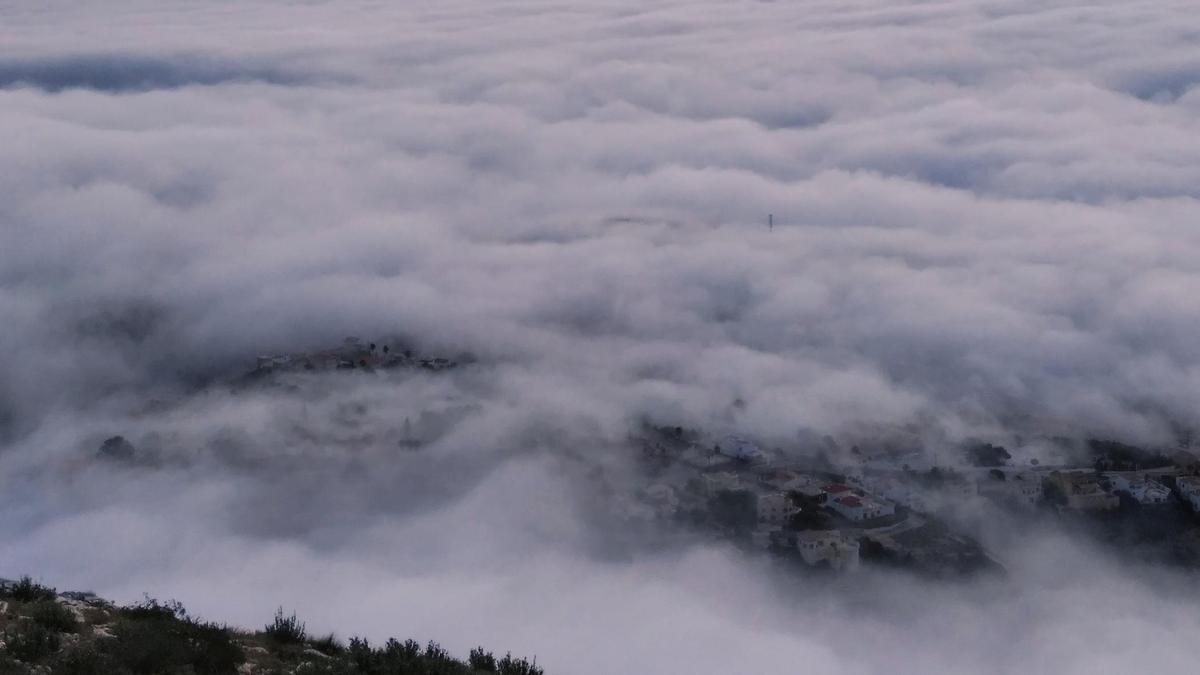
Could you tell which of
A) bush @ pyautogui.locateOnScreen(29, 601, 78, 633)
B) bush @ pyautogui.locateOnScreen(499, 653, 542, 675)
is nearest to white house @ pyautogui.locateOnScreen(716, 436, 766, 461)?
bush @ pyautogui.locateOnScreen(499, 653, 542, 675)

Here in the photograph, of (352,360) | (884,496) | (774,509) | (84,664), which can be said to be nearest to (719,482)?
(774,509)

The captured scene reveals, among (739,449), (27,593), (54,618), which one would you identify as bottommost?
(739,449)

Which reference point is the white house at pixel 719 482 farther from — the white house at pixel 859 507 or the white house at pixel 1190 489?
the white house at pixel 1190 489

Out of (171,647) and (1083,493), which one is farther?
(1083,493)

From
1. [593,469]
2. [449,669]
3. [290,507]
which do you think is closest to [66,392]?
[290,507]

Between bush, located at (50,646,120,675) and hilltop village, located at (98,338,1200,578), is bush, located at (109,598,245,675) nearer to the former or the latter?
bush, located at (50,646,120,675)

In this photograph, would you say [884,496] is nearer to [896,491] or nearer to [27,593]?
[896,491]

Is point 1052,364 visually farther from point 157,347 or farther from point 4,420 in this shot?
point 4,420

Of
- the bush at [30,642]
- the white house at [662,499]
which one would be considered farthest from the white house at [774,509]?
the bush at [30,642]
